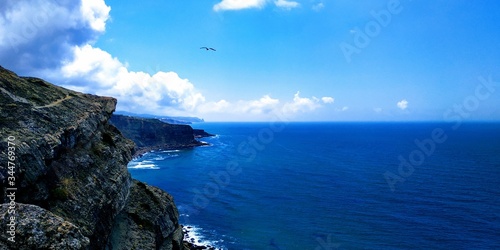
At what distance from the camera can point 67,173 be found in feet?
85.8

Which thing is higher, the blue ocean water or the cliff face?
the cliff face

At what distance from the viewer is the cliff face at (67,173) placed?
15398 millimetres

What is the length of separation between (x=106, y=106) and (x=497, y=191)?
309ft

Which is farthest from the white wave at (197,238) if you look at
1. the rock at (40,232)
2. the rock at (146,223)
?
the rock at (40,232)

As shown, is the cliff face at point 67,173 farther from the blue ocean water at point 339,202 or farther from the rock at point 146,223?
the blue ocean water at point 339,202

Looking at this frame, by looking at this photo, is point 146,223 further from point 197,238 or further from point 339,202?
point 339,202

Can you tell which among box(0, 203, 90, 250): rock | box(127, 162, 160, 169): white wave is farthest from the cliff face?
box(127, 162, 160, 169): white wave

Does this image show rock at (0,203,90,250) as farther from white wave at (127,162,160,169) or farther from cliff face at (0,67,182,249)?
white wave at (127,162,160,169)

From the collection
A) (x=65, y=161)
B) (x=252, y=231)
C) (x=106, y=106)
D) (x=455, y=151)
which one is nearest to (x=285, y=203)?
(x=252, y=231)

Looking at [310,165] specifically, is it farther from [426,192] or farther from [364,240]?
[364,240]

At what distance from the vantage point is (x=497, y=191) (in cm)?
8162

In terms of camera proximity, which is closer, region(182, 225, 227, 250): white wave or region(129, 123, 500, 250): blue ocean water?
region(182, 225, 227, 250): white wave

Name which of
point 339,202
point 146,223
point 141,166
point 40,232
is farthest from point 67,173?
point 141,166

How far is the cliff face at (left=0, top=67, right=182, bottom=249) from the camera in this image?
15.4 m
